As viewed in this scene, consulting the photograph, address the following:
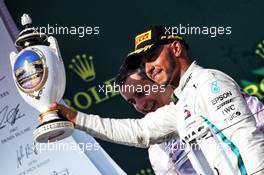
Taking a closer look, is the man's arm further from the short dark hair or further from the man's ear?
the short dark hair

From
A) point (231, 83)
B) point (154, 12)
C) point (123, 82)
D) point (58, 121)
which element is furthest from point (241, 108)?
point (154, 12)

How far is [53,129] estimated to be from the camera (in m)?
2.19

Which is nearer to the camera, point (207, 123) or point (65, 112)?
point (207, 123)

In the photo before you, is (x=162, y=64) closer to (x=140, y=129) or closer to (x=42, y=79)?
(x=140, y=129)

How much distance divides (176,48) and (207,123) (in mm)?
368

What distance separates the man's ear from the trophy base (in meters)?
0.40

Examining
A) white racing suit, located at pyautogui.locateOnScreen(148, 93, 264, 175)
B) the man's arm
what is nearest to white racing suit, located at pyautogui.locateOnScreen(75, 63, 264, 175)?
the man's arm

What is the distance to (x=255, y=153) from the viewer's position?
1.93m

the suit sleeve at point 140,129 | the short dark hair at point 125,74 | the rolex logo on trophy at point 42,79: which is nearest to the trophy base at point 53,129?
the rolex logo on trophy at point 42,79

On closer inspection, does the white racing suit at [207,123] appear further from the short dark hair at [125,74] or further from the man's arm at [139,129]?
the short dark hair at [125,74]

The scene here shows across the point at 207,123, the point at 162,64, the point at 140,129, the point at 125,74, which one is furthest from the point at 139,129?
Answer: the point at 125,74

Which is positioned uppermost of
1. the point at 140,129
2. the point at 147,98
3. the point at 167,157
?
the point at 147,98

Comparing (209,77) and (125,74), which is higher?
(125,74)

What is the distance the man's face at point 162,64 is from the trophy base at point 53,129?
0.32 m
